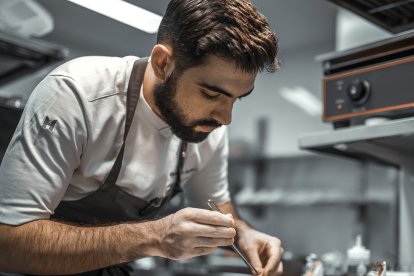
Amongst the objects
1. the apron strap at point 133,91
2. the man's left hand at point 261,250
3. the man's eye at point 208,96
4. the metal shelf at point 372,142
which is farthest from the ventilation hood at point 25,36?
the metal shelf at point 372,142

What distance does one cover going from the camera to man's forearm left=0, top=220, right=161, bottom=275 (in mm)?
850

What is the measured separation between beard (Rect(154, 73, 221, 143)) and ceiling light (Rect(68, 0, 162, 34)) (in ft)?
0.36

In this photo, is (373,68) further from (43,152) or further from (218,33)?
(43,152)

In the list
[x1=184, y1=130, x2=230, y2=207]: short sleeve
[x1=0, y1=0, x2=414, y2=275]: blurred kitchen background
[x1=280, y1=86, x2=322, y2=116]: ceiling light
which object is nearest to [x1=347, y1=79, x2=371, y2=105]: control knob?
[x1=0, y1=0, x2=414, y2=275]: blurred kitchen background

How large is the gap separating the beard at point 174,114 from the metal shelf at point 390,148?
0.46 metres

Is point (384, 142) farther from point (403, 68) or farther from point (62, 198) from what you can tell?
point (62, 198)

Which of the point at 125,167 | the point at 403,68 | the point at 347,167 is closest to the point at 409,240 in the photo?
the point at 403,68

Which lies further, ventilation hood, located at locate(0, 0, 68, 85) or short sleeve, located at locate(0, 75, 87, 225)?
ventilation hood, located at locate(0, 0, 68, 85)

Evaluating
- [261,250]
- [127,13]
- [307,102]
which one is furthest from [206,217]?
[307,102]

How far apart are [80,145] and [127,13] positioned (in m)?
0.26

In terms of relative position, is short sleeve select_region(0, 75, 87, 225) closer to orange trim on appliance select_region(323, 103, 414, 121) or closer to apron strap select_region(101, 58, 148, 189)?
apron strap select_region(101, 58, 148, 189)

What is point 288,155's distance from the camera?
251 centimetres

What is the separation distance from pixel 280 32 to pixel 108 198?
511 mm

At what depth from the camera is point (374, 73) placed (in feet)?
4.17
